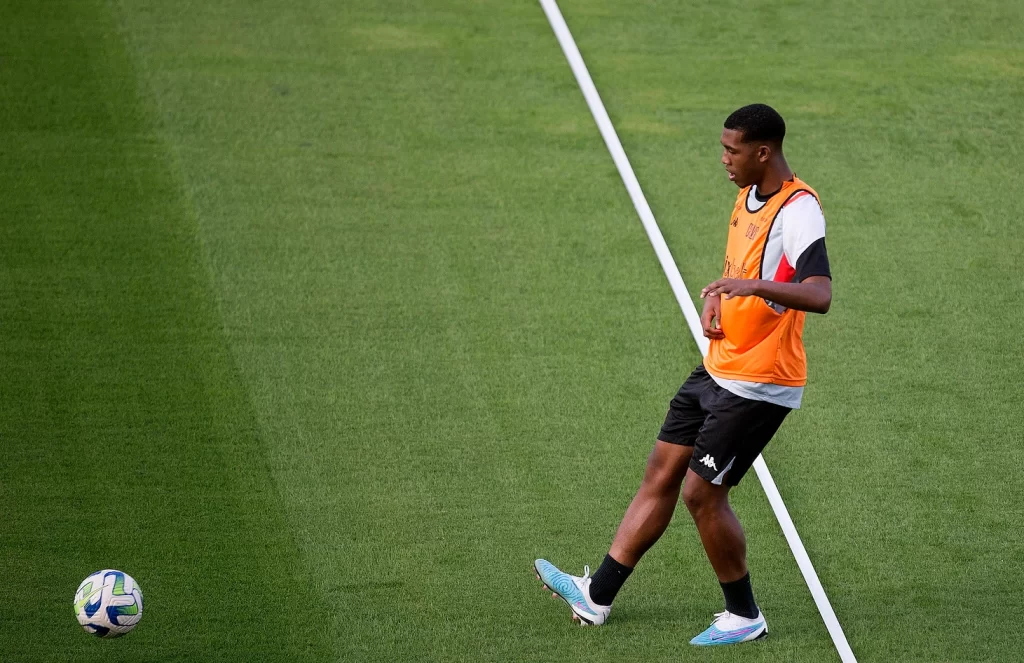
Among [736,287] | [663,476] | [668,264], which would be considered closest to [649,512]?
[663,476]

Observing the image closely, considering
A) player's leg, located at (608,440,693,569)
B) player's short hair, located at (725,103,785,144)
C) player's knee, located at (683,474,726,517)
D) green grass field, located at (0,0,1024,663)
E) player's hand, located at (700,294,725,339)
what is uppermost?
player's short hair, located at (725,103,785,144)

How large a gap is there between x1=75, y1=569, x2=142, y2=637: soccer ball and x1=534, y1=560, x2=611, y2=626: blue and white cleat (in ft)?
4.44

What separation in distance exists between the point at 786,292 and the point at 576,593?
132cm

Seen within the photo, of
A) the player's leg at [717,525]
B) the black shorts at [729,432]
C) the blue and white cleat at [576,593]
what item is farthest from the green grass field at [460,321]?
the black shorts at [729,432]

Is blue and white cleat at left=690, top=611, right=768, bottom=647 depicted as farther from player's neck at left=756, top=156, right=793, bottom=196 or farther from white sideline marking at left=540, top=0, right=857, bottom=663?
player's neck at left=756, top=156, right=793, bottom=196

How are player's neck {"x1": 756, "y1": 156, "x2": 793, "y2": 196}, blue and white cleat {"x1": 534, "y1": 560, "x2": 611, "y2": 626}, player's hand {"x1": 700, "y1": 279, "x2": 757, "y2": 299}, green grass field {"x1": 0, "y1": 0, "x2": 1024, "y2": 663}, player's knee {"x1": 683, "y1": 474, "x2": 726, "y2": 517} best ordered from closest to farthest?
player's hand {"x1": 700, "y1": 279, "x2": 757, "y2": 299}, player's neck {"x1": 756, "y1": 156, "x2": 793, "y2": 196}, player's knee {"x1": 683, "y1": 474, "x2": 726, "y2": 517}, blue and white cleat {"x1": 534, "y1": 560, "x2": 611, "y2": 626}, green grass field {"x1": 0, "y1": 0, "x2": 1024, "y2": 663}

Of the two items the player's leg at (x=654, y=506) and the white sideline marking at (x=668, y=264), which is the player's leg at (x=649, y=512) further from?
the white sideline marking at (x=668, y=264)

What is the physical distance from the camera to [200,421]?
5070 millimetres

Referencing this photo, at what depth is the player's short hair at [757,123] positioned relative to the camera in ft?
12.5

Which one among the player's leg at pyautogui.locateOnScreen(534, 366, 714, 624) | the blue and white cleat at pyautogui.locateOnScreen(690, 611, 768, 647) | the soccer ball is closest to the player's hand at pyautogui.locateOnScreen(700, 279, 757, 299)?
the player's leg at pyautogui.locateOnScreen(534, 366, 714, 624)

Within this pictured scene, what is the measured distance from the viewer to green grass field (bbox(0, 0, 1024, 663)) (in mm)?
4363

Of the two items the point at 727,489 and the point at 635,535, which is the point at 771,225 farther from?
the point at 635,535

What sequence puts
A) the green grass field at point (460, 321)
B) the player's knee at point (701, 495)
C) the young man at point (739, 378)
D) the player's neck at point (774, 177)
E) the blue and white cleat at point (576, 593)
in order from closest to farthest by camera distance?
1. the young man at point (739, 378)
2. the player's neck at point (774, 177)
3. the player's knee at point (701, 495)
4. the blue and white cleat at point (576, 593)
5. the green grass field at point (460, 321)

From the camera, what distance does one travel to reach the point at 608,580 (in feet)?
13.8
